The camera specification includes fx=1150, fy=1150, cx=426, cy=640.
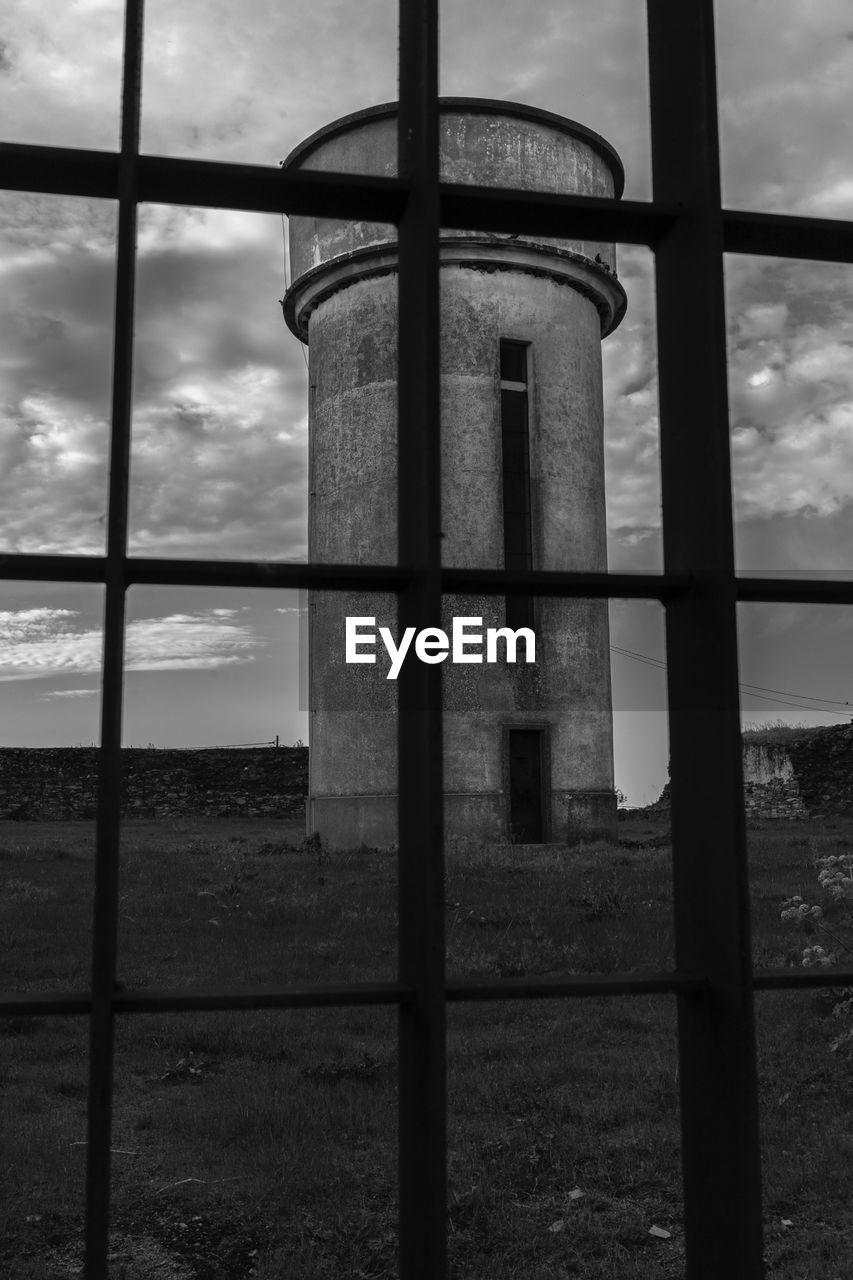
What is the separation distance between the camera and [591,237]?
233 centimetres

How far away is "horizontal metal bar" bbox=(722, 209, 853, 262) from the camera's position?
2.26 metres

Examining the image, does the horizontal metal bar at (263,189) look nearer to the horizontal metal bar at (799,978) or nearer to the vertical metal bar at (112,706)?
the vertical metal bar at (112,706)

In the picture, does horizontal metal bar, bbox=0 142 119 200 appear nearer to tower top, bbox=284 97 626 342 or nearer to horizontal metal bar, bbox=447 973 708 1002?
horizontal metal bar, bbox=447 973 708 1002

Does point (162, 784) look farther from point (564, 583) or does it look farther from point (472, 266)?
point (564, 583)

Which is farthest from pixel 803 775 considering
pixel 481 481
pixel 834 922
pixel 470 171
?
pixel 834 922

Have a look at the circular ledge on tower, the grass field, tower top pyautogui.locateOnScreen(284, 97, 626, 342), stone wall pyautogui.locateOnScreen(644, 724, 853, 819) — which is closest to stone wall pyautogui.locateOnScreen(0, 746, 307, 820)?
stone wall pyautogui.locateOnScreen(644, 724, 853, 819)

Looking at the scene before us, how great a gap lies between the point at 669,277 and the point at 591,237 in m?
0.18

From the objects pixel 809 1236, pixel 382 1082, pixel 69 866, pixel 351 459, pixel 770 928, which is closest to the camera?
pixel 809 1236

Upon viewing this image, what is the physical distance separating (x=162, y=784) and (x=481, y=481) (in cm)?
1290

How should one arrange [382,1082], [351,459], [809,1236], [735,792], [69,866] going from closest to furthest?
1. [735,792]
2. [809,1236]
3. [382,1082]
4. [69,866]
5. [351,459]

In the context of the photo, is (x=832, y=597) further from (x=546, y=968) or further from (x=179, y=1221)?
(x=546, y=968)

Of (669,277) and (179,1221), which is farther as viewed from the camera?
(179,1221)

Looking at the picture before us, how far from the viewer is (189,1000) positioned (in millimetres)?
1875

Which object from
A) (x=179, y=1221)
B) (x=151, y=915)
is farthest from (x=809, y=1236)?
(x=151, y=915)
